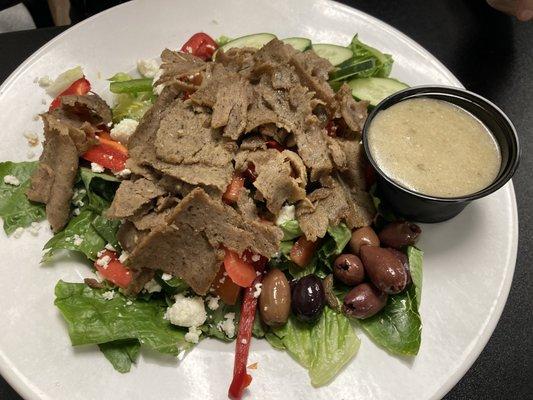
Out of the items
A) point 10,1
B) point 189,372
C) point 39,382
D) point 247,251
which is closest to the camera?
point 39,382

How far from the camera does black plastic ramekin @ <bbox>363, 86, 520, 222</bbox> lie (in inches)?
103

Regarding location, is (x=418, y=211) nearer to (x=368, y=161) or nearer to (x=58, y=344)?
(x=368, y=161)

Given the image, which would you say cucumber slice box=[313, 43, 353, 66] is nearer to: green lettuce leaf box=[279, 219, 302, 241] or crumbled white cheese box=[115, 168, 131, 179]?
green lettuce leaf box=[279, 219, 302, 241]

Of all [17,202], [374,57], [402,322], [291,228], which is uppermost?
[374,57]

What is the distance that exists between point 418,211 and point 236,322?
44.7 inches

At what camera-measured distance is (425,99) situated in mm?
2992

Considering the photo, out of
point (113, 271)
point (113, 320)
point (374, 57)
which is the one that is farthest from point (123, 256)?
point (374, 57)

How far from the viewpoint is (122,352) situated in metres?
2.49

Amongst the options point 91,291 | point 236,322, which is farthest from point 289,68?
point 91,291

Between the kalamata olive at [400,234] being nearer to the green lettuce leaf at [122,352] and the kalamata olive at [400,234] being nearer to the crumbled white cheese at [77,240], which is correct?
the green lettuce leaf at [122,352]

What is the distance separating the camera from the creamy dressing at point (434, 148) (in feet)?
8.86

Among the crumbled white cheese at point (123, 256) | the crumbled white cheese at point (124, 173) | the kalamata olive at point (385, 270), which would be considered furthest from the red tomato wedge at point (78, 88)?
the kalamata olive at point (385, 270)

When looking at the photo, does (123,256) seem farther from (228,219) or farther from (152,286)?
(228,219)

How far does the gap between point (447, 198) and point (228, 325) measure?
1.28 meters
